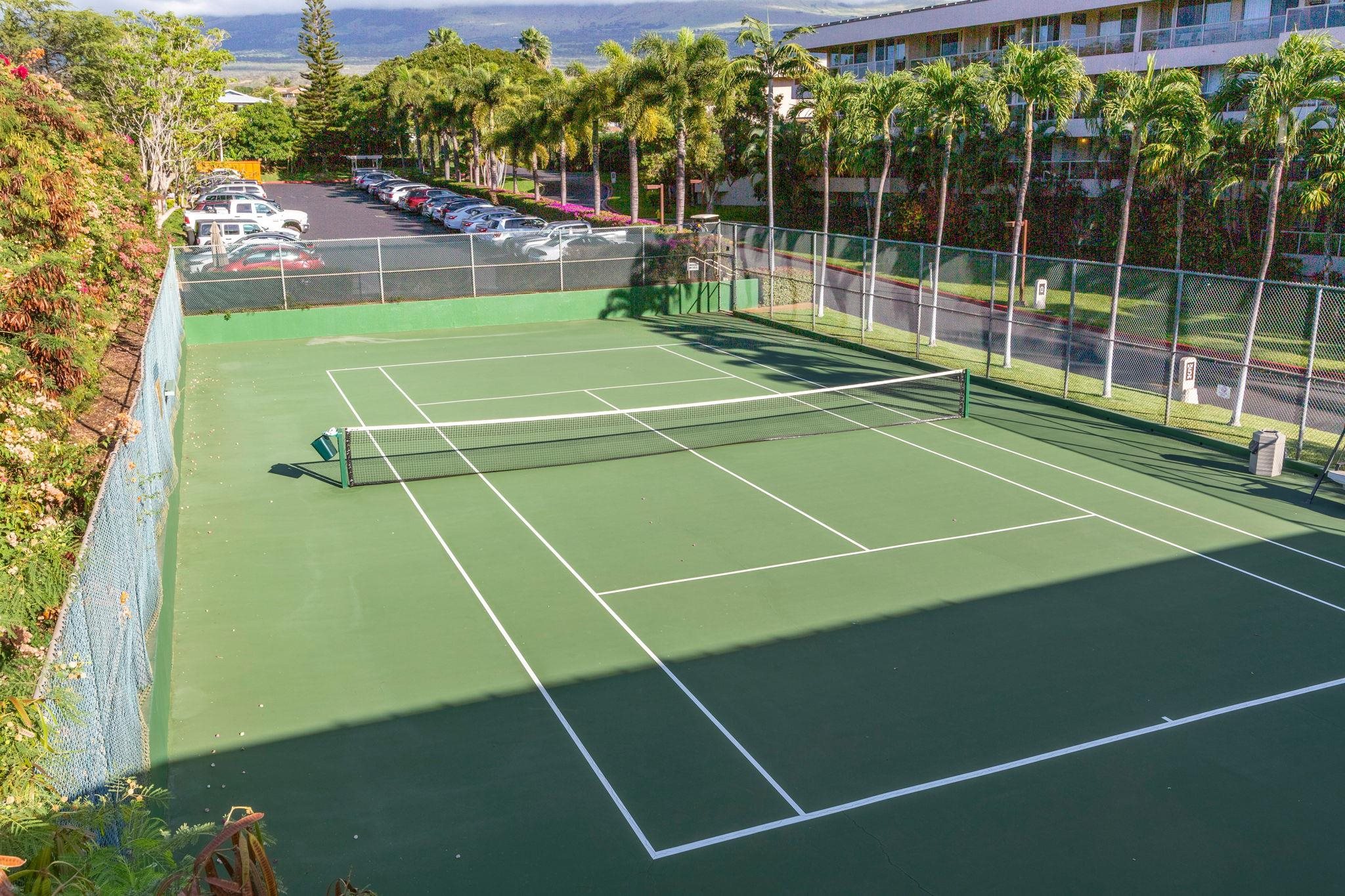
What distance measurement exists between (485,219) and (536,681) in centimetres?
4292

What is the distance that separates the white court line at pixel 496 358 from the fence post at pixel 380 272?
5655mm

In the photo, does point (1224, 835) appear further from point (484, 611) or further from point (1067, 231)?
point (1067, 231)

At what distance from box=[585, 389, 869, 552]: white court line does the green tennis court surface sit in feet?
0.32

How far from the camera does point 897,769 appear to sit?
9.97 m

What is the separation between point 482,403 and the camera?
934 inches

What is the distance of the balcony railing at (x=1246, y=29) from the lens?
39156mm

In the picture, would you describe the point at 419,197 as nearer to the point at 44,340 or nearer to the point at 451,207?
the point at 451,207

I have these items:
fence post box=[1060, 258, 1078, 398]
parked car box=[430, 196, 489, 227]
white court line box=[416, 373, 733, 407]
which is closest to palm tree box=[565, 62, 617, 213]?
parked car box=[430, 196, 489, 227]

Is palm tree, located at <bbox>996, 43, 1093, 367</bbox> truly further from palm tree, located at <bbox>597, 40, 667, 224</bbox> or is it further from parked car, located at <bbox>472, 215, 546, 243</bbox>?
parked car, located at <bbox>472, 215, 546, 243</bbox>

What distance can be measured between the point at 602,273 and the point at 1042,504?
2094 centimetres

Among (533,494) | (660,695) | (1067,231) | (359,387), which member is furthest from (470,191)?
(660,695)

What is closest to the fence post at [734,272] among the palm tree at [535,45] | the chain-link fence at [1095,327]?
the chain-link fence at [1095,327]

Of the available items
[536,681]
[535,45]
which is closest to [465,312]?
[536,681]

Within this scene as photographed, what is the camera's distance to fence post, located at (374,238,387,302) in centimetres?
3325
